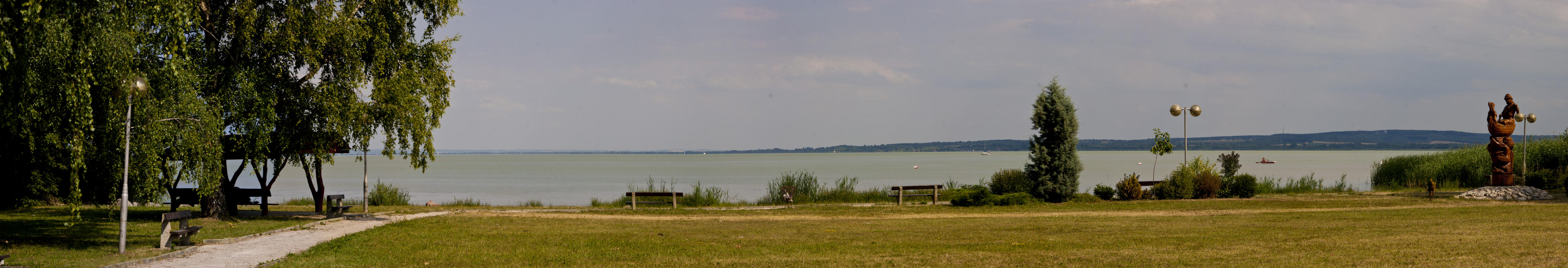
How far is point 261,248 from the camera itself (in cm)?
1114

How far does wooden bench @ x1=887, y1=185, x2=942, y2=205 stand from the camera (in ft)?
74.0

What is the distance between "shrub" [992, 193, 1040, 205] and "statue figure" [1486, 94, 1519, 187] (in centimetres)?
1328

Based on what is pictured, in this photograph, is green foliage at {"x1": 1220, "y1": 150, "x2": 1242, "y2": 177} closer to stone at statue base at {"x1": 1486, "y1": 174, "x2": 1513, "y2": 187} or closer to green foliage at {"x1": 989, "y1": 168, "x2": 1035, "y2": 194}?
stone at statue base at {"x1": 1486, "y1": 174, "x2": 1513, "y2": 187}

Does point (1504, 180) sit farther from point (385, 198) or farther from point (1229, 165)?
point (385, 198)

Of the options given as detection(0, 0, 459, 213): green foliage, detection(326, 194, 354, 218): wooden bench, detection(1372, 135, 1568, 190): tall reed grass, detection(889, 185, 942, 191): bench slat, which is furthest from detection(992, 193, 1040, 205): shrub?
detection(1372, 135, 1568, 190): tall reed grass

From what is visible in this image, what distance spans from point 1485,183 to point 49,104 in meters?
35.5

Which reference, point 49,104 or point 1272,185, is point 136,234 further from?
point 1272,185

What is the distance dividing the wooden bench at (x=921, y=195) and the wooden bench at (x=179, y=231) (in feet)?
49.4

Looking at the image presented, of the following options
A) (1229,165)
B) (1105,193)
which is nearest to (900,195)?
(1105,193)

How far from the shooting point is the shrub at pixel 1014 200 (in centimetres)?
2070

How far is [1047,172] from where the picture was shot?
2252cm

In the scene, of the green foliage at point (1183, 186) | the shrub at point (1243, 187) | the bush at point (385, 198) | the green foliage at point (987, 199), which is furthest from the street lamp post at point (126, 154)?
the shrub at point (1243, 187)

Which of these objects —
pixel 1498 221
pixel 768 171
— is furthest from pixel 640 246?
pixel 768 171

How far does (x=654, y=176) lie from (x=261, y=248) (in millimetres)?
59383
